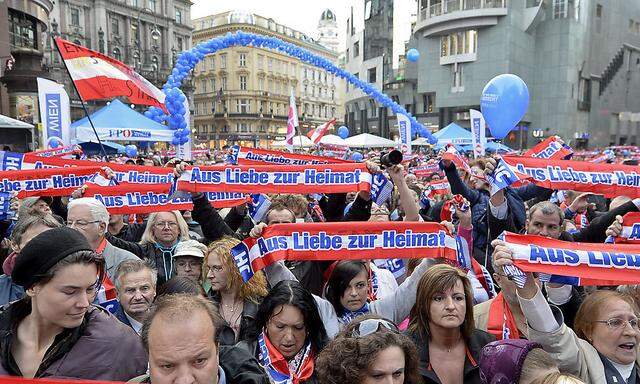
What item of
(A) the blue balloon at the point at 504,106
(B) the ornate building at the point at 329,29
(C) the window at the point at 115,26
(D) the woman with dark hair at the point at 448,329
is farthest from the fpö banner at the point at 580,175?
(B) the ornate building at the point at 329,29

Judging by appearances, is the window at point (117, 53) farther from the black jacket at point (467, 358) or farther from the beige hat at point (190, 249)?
the black jacket at point (467, 358)

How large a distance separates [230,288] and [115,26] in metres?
63.9

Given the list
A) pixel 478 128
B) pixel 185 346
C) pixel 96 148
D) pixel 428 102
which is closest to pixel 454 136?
pixel 478 128

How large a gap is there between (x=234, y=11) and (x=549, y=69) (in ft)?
198

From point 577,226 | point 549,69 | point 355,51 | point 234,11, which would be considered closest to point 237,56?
point 234,11

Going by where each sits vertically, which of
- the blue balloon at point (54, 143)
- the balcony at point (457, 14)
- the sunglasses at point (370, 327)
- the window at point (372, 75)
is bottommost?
the sunglasses at point (370, 327)

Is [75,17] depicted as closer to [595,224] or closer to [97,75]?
A: [97,75]

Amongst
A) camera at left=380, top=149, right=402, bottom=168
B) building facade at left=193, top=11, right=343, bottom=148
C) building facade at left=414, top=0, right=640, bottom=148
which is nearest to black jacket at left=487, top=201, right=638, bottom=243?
camera at left=380, top=149, right=402, bottom=168

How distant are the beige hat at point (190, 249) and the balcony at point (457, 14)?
42664 mm

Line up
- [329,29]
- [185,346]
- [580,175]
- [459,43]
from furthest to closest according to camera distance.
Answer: [329,29] < [459,43] < [580,175] < [185,346]

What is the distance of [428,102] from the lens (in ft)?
160

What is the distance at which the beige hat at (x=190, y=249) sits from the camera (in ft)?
13.0

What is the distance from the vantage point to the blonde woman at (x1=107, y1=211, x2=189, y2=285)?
14.1 ft

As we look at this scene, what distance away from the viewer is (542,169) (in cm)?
451
